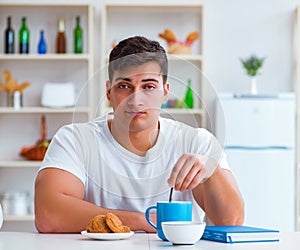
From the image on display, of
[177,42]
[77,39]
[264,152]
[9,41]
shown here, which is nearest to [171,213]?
[264,152]

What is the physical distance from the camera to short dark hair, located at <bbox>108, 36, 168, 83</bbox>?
2.01m

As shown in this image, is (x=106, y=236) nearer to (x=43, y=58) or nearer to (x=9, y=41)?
(x=43, y=58)

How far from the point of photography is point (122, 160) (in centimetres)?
228

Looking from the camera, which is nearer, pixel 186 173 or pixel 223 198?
pixel 186 173

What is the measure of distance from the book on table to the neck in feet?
1.20

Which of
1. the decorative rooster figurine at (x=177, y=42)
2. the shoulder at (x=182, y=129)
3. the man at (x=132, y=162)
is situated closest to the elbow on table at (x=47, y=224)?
the man at (x=132, y=162)

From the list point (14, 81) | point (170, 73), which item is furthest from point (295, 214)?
point (170, 73)

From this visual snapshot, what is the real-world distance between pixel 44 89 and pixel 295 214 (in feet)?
7.12

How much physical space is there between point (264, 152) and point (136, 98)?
3166 mm

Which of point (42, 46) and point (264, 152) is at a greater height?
point (42, 46)

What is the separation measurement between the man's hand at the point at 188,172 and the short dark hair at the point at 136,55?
0.25 metres

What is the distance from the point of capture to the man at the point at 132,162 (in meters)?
2.01

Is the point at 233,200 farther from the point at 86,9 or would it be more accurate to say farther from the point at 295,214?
the point at 86,9

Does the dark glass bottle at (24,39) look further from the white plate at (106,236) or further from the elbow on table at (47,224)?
the white plate at (106,236)
